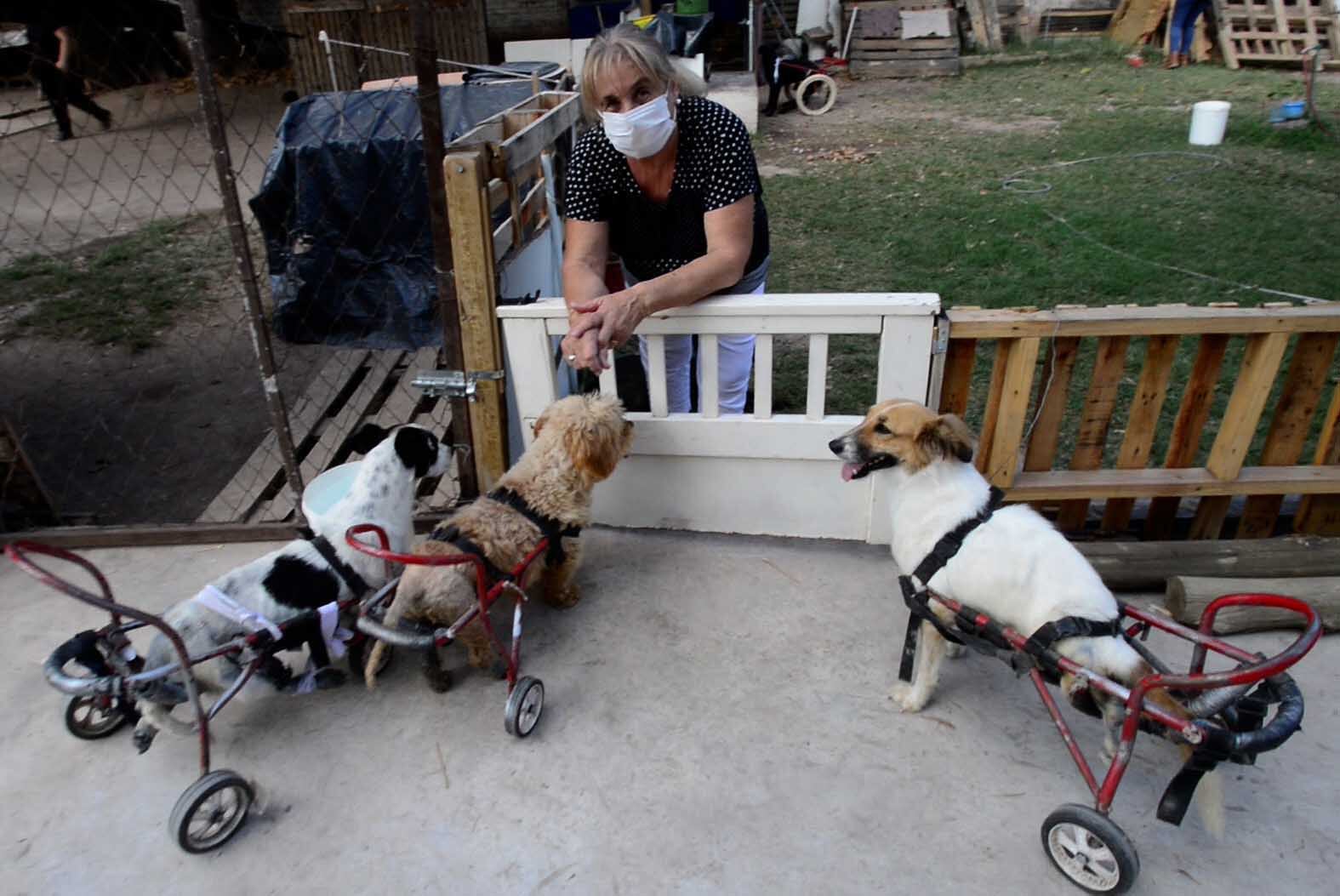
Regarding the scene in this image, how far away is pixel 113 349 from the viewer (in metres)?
6.31

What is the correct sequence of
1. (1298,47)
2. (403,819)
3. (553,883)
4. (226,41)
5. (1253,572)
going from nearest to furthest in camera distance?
(553,883), (403,819), (1253,572), (1298,47), (226,41)

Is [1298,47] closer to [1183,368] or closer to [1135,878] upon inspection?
[1183,368]

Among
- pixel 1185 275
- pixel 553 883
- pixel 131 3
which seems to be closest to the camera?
pixel 553 883

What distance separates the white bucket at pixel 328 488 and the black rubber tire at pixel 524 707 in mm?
1060

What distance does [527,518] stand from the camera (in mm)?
2887

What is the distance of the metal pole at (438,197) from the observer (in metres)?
2.89

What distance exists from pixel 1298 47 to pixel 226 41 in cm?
1819

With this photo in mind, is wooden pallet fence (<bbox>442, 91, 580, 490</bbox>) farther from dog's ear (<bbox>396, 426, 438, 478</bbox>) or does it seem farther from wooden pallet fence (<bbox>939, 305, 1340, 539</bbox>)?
wooden pallet fence (<bbox>939, 305, 1340, 539</bbox>)

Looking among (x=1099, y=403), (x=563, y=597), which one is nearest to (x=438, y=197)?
(x=563, y=597)

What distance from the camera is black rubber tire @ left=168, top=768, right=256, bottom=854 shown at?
2.24 meters

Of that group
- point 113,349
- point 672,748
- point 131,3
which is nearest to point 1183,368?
point 672,748

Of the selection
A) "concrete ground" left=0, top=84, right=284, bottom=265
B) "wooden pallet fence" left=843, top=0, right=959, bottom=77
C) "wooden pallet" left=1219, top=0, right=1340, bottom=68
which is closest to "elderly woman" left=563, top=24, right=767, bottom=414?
"concrete ground" left=0, top=84, right=284, bottom=265

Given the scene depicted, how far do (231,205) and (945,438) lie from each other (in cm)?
250

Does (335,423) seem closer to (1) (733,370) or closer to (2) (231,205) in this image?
(2) (231,205)
